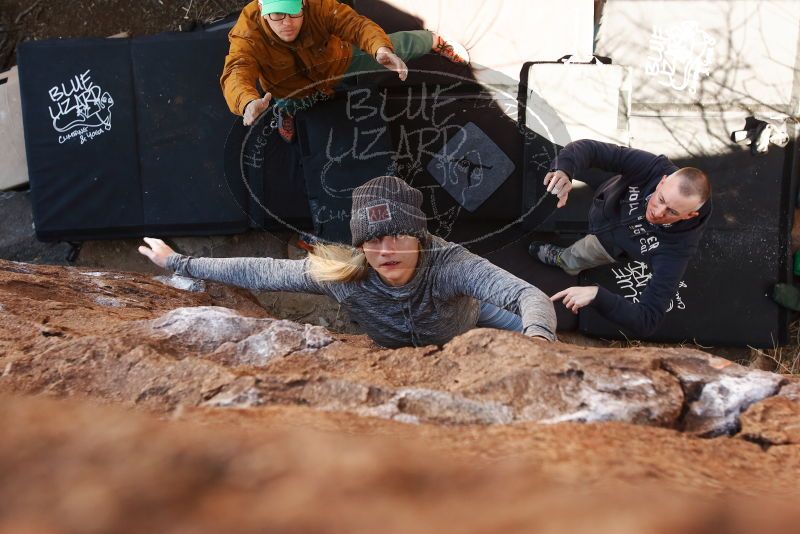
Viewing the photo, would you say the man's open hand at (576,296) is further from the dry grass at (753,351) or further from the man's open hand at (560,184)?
the dry grass at (753,351)

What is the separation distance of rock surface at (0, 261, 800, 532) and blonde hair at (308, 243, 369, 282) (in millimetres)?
351

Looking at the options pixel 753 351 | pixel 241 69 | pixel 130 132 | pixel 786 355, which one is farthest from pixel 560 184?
pixel 130 132

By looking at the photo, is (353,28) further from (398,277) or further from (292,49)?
(398,277)

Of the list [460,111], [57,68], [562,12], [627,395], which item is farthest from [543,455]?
[57,68]

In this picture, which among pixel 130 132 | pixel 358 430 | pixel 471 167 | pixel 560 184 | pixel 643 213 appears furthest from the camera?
pixel 130 132

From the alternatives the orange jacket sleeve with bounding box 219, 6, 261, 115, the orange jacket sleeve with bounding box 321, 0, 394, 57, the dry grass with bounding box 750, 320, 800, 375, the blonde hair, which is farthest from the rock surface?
the dry grass with bounding box 750, 320, 800, 375

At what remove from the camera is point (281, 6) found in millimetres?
2295

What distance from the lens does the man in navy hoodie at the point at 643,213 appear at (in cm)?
237

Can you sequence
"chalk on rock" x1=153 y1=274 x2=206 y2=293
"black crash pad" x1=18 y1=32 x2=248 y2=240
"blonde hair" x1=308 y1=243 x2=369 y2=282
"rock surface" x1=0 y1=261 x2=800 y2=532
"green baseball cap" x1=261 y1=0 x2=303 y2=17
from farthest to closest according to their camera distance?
"black crash pad" x1=18 y1=32 x2=248 y2=240
"chalk on rock" x1=153 y1=274 x2=206 y2=293
"green baseball cap" x1=261 y1=0 x2=303 y2=17
"blonde hair" x1=308 y1=243 x2=369 y2=282
"rock surface" x1=0 y1=261 x2=800 y2=532

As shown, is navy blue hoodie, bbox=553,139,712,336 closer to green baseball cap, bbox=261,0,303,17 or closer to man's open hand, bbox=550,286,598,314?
man's open hand, bbox=550,286,598,314

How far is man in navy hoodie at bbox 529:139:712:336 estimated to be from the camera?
2373mm

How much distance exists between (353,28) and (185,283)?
1.25 metres

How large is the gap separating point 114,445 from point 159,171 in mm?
2906

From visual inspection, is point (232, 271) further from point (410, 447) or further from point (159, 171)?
point (159, 171)
